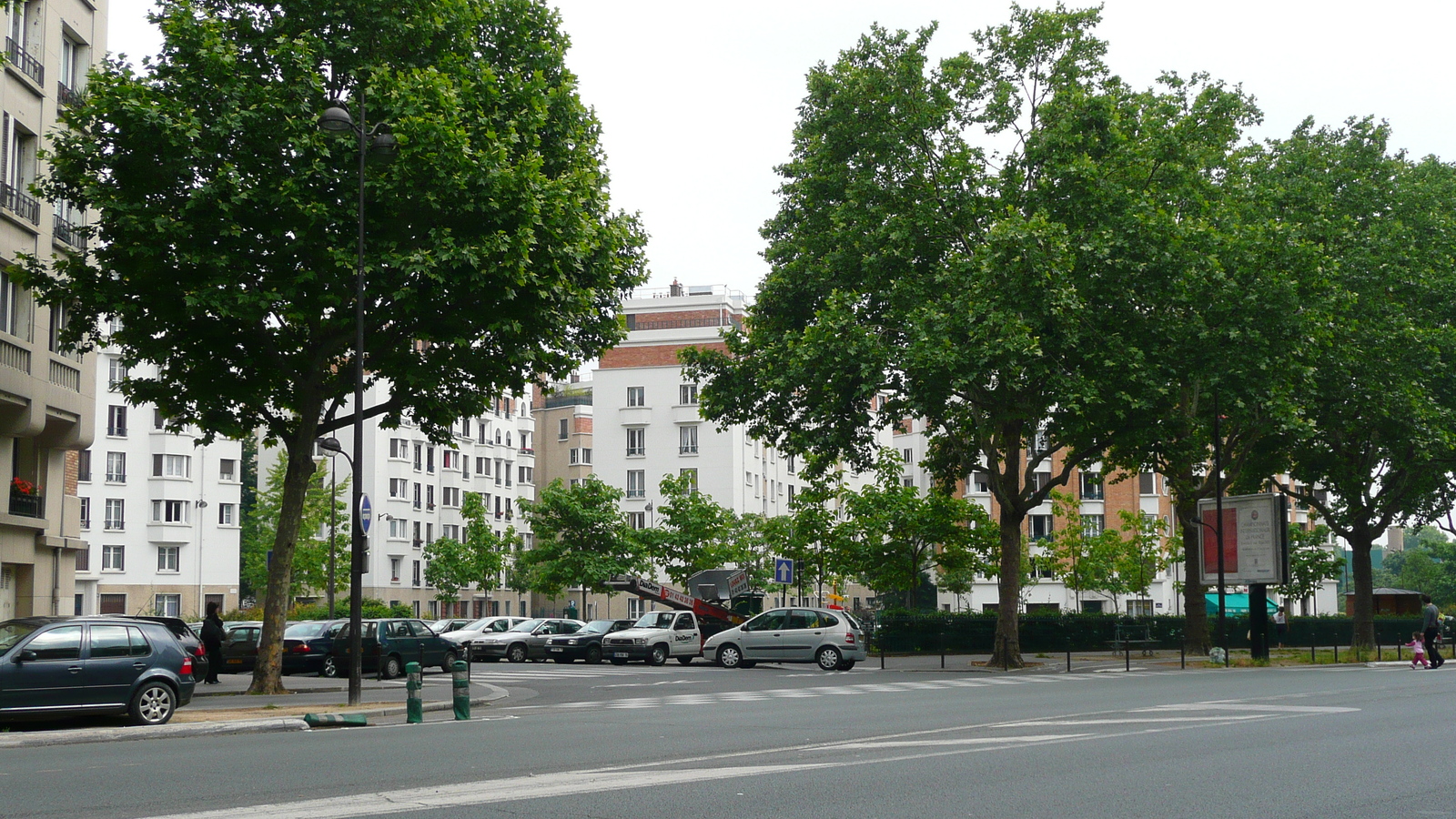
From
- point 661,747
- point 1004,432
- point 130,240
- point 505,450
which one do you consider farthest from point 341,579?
point 661,747

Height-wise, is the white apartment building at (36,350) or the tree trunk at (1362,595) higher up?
the white apartment building at (36,350)

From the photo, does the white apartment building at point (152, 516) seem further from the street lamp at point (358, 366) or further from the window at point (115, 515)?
the street lamp at point (358, 366)

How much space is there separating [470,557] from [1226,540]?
167ft

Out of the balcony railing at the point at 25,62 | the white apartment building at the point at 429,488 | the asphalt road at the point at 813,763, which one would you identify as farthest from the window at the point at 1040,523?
the balcony railing at the point at 25,62

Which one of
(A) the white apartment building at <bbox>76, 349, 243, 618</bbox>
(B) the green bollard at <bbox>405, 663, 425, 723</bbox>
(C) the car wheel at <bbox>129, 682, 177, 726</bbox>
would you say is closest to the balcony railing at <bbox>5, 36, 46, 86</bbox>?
(C) the car wheel at <bbox>129, 682, 177, 726</bbox>

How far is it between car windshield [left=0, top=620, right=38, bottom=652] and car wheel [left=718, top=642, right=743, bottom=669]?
22.3m

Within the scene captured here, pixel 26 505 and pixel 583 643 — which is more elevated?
pixel 26 505

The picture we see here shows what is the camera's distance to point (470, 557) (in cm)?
7888

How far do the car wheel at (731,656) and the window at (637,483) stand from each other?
49.0 metres

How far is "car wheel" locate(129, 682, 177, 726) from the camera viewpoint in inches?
692

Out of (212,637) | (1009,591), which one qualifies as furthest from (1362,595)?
(212,637)

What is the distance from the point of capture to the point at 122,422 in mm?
68438

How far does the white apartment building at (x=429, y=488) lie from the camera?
8156cm

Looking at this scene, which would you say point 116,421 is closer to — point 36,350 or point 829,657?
point 36,350
